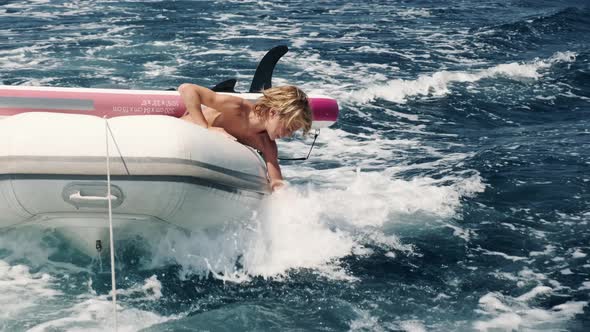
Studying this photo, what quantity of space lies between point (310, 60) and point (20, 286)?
7142 millimetres

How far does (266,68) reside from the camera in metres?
5.81

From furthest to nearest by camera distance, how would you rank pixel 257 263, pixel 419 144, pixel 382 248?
pixel 419 144 < pixel 382 248 < pixel 257 263

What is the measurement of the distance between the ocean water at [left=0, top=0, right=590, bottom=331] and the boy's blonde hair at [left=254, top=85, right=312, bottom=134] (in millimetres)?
564

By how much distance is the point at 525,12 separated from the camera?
47.2 ft

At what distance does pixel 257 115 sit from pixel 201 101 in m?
0.33

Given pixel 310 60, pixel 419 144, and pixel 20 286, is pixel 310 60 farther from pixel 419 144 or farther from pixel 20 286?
pixel 20 286

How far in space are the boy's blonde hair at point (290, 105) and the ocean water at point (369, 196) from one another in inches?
22.2

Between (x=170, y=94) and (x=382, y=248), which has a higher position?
(x=170, y=94)

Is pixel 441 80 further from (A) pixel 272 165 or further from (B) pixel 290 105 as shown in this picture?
(B) pixel 290 105

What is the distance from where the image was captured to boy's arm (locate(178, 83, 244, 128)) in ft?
15.0

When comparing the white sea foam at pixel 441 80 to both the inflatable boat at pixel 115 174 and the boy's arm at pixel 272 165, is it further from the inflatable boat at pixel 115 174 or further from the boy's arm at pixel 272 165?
the inflatable boat at pixel 115 174

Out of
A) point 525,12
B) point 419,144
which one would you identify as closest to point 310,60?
point 419,144

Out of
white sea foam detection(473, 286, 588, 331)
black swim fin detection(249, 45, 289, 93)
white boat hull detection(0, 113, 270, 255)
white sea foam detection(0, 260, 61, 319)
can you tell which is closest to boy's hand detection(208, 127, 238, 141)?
white boat hull detection(0, 113, 270, 255)

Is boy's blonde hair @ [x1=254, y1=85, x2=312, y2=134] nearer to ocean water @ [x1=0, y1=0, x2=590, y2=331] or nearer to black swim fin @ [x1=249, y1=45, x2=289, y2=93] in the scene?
ocean water @ [x1=0, y1=0, x2=590, y2=331]
